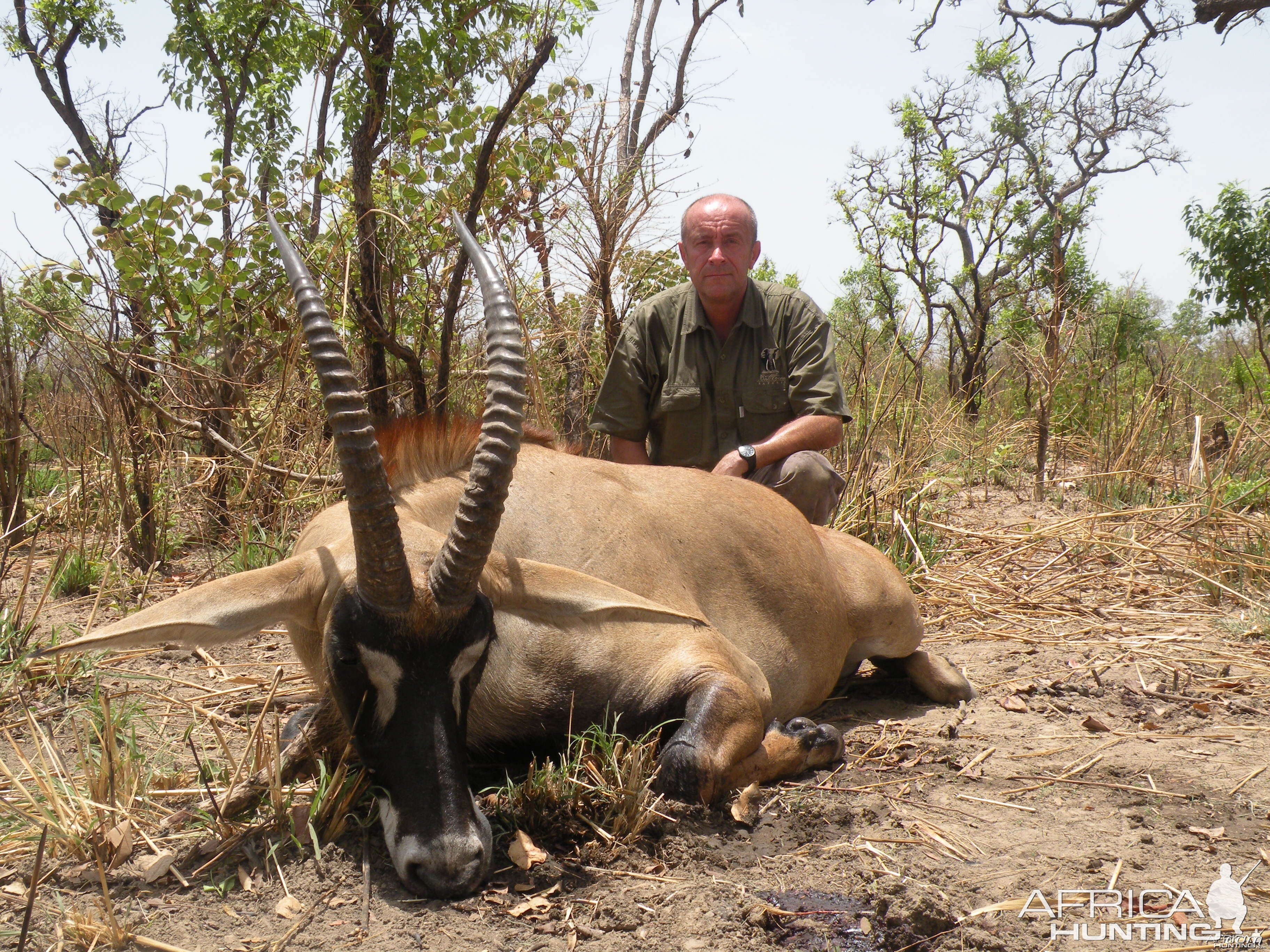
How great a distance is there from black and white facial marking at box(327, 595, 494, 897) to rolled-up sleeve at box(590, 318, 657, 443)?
142 inches

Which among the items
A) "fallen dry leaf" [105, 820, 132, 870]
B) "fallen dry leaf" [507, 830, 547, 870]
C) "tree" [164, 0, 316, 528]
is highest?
"tree" [164, 0, 316, 528]

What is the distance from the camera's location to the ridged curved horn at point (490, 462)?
2885 mm

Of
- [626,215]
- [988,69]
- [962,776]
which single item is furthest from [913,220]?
[962,776]

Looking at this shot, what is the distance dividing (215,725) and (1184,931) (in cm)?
292

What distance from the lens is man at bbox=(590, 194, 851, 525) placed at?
20.5 feet

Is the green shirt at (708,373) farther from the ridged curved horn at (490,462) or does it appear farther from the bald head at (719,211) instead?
the ridged curved horn at (490,462)

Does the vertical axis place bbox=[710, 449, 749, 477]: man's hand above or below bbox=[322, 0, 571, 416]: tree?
below

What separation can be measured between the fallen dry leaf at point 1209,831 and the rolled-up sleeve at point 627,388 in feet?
13.2

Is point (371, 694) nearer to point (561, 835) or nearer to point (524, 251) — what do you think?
point (561, 835)

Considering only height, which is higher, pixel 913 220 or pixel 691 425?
pixel 913 220

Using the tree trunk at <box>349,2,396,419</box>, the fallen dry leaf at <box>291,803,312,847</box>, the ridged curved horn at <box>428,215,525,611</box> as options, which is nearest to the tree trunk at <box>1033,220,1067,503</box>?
Answer: the tree trunk at <box>349,2,396,419</box>

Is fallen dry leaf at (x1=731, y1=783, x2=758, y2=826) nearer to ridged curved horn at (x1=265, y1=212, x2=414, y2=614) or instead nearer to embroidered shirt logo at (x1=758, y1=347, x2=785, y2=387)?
ridged curved horn at (x1=265, y1=212, x2=414, y2=614)

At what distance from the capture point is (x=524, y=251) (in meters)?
7.44

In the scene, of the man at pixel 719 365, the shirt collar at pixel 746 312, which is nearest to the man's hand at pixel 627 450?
the man at pixel 719 365
